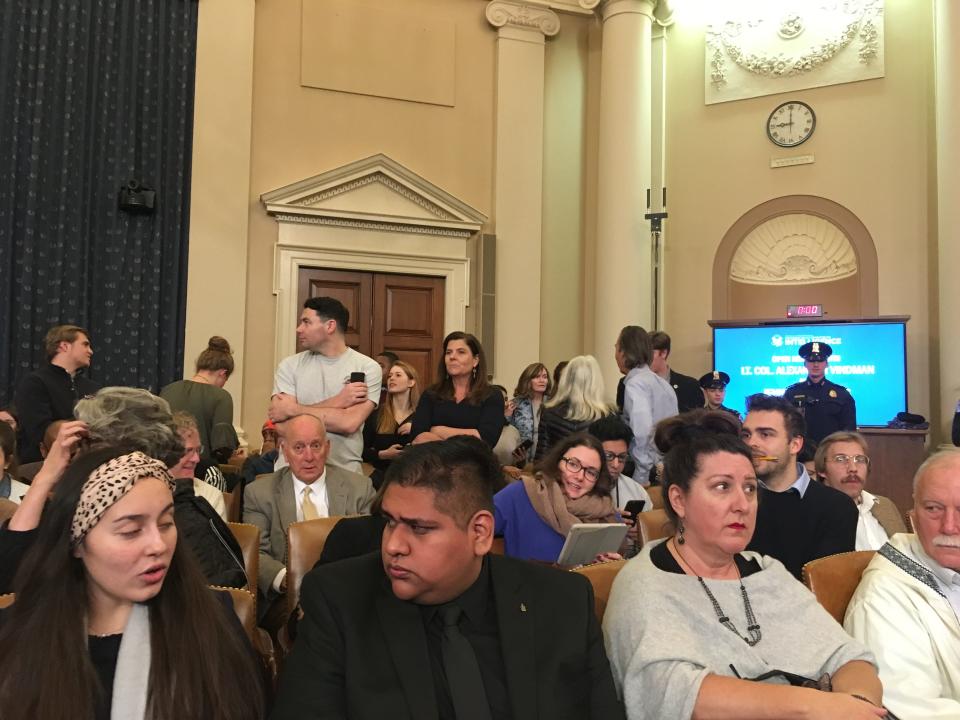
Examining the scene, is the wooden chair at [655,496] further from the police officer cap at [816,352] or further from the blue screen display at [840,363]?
the blue screen display at [840,363]

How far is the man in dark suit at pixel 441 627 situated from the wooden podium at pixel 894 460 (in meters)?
6.32

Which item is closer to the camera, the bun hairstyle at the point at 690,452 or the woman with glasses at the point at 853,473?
the bun hairstyle at the point at 690,452

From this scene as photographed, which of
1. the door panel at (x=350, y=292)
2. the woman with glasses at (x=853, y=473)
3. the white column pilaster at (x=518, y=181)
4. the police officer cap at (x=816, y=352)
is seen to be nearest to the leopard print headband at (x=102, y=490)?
the woman with glasses at (x=853, y=473)

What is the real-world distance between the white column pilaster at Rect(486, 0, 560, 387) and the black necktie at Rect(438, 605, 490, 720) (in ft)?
23.3

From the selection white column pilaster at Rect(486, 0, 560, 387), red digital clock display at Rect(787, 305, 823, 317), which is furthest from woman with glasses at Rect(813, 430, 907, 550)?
white column pilaster at Rect(486, 0, 560, 387)

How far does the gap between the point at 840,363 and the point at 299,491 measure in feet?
20.0

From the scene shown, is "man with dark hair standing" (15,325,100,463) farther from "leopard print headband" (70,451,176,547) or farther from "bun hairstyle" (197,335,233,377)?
"leopard print headband" (70,451,176,547)

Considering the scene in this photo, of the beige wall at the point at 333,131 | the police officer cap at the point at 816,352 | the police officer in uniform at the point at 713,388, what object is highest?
the beige wall at the point at 333,131

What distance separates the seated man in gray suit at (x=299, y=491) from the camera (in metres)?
3.63

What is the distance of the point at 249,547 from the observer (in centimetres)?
294

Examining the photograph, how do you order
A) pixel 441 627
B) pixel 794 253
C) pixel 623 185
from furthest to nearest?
pixel 794 253, pixel 623 185, pixel 441 627

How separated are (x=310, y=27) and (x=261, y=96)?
2.83ft

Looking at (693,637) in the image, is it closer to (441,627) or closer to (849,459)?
(441,627)

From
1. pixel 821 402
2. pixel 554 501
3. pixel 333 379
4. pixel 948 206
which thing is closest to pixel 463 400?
pixel 333 379
